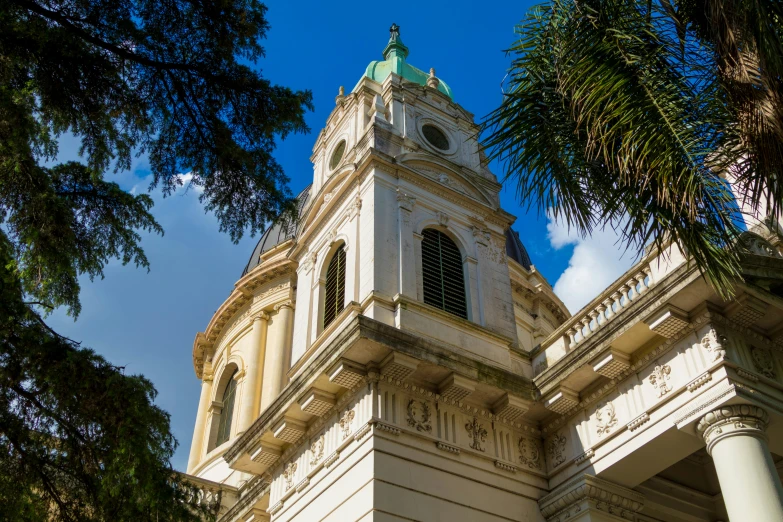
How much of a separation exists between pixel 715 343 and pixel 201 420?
81.1ft

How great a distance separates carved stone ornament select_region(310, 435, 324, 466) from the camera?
15.5 m

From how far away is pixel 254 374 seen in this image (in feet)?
105

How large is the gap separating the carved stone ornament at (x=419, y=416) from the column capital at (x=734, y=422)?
4.54m

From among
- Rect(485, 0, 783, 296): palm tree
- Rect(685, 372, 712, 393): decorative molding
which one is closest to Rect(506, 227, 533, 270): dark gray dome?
Rect(685, 372, 712, 393): decorative molding

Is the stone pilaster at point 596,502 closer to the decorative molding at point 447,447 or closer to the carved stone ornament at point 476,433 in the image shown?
the carved stone ornament at point 476,433

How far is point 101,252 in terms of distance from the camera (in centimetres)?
1036

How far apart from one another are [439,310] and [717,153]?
8.28m

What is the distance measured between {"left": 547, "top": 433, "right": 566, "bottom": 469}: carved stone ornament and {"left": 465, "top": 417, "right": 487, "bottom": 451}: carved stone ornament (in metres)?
1.35

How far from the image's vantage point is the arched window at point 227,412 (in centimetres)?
3177

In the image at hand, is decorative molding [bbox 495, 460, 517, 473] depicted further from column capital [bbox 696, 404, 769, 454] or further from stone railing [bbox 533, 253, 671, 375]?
column capital [bbox 696, 404, 769, 454]

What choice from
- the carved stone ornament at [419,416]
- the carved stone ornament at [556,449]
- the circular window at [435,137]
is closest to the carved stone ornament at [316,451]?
the carved stone ornament at [419,416]

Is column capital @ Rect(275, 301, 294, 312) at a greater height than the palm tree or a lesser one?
greater

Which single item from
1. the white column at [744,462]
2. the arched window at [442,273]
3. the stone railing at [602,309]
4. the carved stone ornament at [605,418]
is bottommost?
the white column at [744,462]

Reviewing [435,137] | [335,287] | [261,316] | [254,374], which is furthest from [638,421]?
[261,316]
